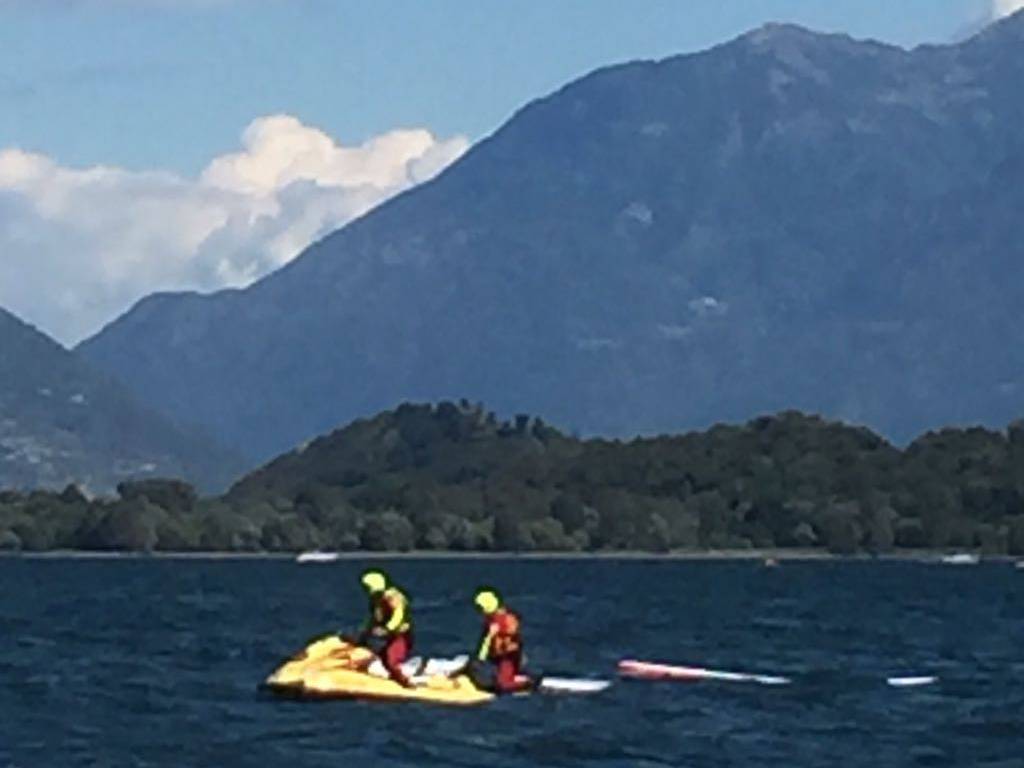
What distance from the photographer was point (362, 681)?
8438 centimetres

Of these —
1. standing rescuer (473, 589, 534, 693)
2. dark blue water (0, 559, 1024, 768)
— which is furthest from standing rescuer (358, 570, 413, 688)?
standing rescuer (473, 589, 534, 693)

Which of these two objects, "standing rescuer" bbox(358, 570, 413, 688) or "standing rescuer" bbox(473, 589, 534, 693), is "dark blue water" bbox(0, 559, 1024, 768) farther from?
"standing rescuer" bbox(358, 570, 413, 688)

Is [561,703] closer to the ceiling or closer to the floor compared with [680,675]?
closer to the floor

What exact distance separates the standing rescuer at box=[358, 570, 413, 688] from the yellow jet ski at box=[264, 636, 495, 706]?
0.35 metres

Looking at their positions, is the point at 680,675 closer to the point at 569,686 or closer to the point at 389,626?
the point at 569,686

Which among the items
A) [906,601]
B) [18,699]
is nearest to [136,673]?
[18,699]

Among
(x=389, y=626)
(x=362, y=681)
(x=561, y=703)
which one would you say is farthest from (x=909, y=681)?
(x=362, y=681)

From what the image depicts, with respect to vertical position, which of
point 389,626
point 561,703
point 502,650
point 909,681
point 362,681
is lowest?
point 561,703

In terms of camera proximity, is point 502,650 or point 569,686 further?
point 569,686

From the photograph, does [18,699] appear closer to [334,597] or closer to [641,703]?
[641,703]

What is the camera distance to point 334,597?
195m

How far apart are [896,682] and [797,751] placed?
23507 millimetres

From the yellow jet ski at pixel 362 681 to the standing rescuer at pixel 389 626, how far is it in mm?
346

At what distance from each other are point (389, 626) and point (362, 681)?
1771 mm
